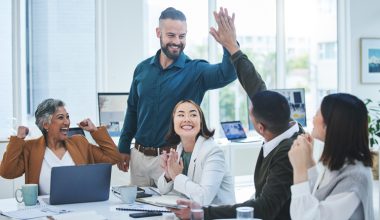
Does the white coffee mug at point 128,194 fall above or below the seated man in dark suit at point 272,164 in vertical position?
below

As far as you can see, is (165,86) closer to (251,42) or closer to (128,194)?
(128,194)

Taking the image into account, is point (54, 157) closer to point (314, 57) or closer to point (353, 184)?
point (353, 184)

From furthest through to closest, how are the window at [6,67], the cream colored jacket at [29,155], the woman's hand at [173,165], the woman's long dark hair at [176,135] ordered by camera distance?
1. the window at [6,67]
2. the cream colored jacket at [29,155]
3. the woman's long dark hair at [176,135]
4. the woman's hand at [173,165]

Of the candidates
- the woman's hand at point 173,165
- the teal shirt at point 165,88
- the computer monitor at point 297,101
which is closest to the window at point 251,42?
the computer monitor at point 297,101

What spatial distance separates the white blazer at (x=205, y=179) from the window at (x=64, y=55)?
3.26m

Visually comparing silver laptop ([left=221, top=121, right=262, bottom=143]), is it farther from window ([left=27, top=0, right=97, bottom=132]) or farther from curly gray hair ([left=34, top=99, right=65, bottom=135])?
curly gray hair ([left=34, top=99, right=65, bottom=135])

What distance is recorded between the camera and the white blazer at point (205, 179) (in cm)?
281

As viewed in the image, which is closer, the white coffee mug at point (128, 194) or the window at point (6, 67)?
the white coffee mug at point (128, 194)

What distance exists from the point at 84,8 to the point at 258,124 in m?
4.02

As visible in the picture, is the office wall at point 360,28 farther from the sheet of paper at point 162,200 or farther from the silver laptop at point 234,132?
the sheet of paper at point 162,200

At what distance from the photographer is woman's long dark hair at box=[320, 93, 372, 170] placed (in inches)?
83.2

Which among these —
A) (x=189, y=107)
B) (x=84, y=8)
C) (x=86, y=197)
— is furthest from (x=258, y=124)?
(x=84, y=8)

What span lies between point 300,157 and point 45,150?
1599 mm

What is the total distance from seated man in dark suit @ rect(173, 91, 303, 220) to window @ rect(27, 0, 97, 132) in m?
3.85
